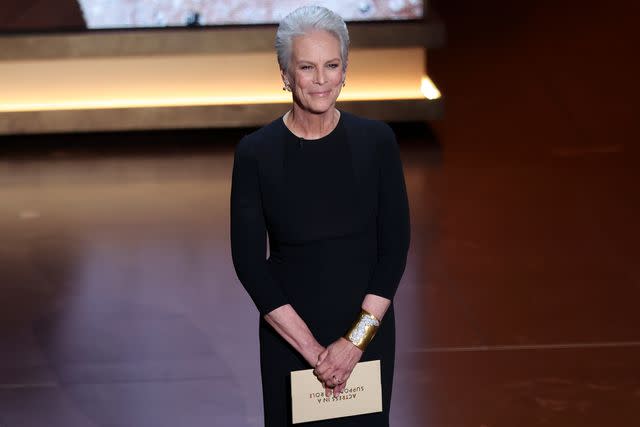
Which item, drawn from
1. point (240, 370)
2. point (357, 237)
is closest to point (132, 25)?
point (240, 370)

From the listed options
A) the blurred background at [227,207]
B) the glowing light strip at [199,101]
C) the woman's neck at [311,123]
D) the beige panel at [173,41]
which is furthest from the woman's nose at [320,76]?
the glowing light strip at [199,101]

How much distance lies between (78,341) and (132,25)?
12.7 feet

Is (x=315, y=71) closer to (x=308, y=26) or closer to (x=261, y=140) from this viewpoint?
(x=308, y=26)

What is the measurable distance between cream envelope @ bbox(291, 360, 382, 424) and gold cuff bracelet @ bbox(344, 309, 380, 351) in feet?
0.15

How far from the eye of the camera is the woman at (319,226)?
231 centimetres

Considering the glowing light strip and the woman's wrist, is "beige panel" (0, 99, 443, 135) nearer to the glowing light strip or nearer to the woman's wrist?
the glowing light strip

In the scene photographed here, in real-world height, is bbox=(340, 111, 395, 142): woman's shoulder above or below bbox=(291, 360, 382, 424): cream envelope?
above

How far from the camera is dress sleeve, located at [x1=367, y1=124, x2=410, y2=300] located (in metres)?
2.37

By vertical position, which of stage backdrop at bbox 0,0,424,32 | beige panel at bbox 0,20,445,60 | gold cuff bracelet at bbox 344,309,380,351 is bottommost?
gold cuff bracelet at bbox 344,309,380,351

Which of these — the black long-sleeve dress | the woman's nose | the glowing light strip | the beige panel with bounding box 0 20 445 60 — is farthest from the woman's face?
the glowing light strip

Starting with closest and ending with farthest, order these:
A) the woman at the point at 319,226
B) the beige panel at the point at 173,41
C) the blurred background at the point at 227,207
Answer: the woman at the point at 319,226 < the blurred background at the point at 227,207 < the beige panel at the point at 173,41

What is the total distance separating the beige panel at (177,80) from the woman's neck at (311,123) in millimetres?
5598

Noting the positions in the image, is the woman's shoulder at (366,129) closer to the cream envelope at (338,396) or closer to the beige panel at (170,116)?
the cream envelope at (338,396)

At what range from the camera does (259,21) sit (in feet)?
26.1
